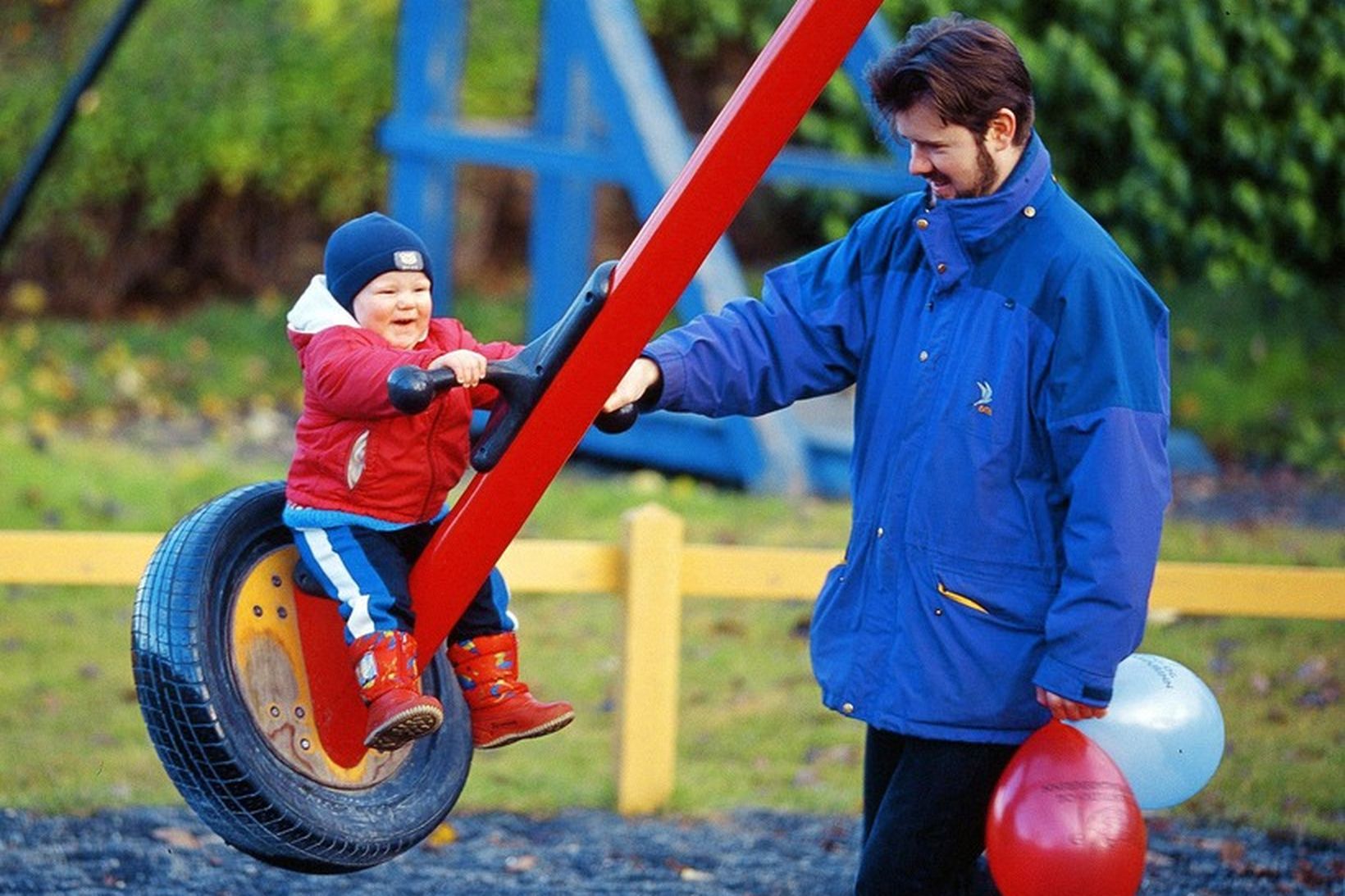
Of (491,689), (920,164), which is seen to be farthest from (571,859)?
(920,164)

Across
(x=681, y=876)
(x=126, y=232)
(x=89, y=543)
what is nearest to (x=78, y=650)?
(x=89, y=543)

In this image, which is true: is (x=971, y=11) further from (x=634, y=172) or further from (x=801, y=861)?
(x=801, y=861)

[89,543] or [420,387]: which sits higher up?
[420,387]

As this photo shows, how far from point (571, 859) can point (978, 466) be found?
209cm

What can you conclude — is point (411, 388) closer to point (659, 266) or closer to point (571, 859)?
point (659, 266)

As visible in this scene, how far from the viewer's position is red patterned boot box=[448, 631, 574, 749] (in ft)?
10.3

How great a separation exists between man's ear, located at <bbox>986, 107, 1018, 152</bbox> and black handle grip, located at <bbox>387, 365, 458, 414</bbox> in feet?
3.00

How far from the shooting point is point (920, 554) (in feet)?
9.42

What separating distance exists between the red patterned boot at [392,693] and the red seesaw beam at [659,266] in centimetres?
13

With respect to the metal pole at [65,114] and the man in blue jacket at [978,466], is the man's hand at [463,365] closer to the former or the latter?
the man in blue jacket at [978,466]

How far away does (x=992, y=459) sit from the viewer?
2812 mm

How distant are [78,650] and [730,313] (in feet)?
12.1

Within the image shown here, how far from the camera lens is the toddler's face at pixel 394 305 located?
288cm

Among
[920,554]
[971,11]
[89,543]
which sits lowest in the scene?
[89,543]
